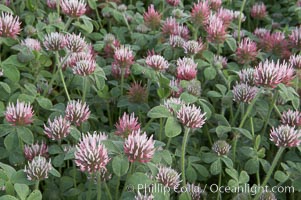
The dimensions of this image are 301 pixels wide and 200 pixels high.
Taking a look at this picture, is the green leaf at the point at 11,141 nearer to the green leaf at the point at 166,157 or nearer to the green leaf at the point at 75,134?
the green leaf at the point at 75,134

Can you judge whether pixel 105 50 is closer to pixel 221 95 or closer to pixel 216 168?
pixel 221 95

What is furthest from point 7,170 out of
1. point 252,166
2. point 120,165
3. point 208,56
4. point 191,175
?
point 208,56

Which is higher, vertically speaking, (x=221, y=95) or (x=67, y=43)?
(x=67, y=43)

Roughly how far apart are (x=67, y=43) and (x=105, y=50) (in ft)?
1.64

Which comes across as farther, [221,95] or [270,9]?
[270,9]

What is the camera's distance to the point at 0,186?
1680 mm

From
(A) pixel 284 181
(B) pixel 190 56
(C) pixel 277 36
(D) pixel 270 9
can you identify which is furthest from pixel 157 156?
(D) pixel 270 9

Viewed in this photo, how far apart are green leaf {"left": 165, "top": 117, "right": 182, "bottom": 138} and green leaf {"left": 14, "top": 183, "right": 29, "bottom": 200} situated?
49 cm

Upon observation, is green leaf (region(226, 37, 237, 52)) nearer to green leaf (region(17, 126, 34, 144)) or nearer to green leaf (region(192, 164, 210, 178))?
green leaf (region(192, 164, 210, 178))

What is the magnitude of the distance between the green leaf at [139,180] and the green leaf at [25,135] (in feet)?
1.57

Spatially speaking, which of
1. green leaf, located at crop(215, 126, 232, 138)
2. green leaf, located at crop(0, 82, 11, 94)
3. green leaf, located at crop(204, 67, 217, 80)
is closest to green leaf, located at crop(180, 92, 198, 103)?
green leaf, located at crop(215, 126, 232, 138)

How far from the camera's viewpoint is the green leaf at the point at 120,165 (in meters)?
1.61

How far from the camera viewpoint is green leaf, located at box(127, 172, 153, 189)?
1653 mm

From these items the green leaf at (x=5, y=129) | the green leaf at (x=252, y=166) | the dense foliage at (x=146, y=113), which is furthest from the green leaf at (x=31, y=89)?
the green leaf at (x=252, y=166)
